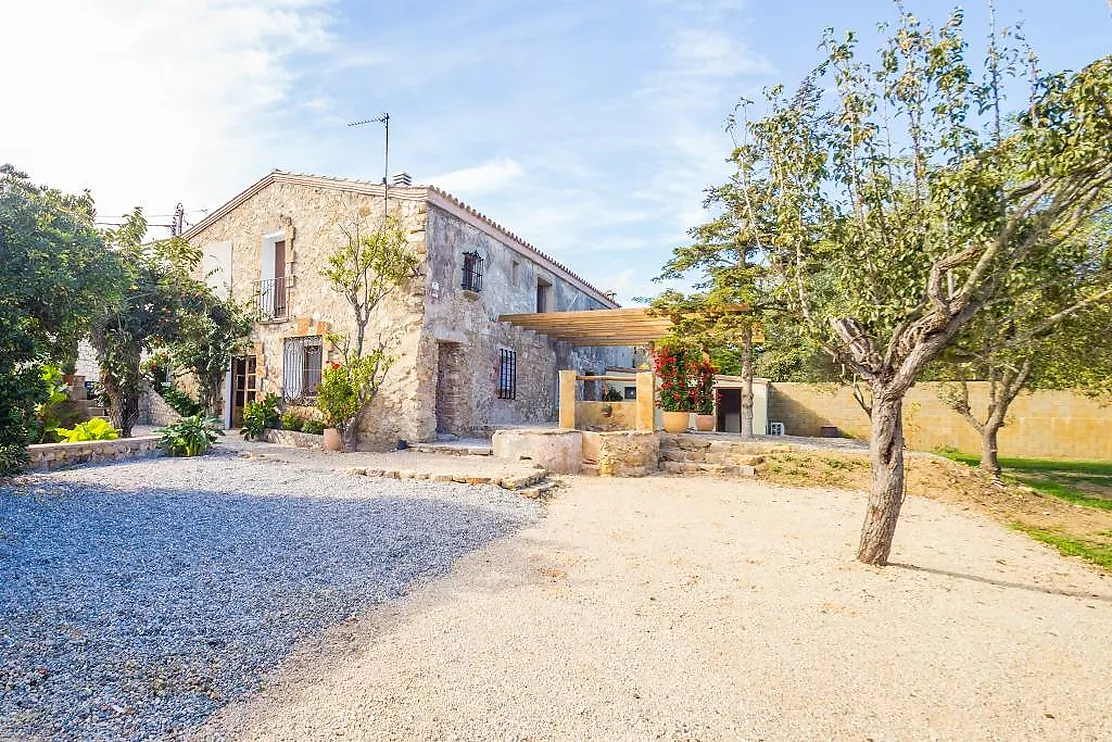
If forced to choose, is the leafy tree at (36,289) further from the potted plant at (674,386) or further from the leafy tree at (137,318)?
the potted plant at (674,386)

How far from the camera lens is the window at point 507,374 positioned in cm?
1351

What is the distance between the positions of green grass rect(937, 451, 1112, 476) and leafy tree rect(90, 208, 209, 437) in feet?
51.5

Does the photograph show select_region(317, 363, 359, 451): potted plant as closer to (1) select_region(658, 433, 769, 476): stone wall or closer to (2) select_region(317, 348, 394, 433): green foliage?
(2) select_region(317, 348, 394, 433): green foliage

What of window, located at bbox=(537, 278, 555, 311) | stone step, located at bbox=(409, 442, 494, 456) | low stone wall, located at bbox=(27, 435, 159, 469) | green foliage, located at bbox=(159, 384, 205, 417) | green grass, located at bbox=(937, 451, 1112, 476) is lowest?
green grass, located at bbox=(937, 451, 1112, 476)

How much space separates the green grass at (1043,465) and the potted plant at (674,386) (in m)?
5.58

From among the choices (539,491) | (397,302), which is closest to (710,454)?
(539,491)

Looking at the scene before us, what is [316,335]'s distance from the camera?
40.0 feet

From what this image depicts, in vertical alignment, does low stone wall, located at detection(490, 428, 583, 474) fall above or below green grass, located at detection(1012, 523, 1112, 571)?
above

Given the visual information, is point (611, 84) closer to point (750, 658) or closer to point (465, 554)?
point (465, 554)

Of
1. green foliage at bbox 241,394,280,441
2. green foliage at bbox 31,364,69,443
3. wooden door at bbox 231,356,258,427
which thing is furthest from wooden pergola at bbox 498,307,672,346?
green foliage at bbox 31,364,69,443

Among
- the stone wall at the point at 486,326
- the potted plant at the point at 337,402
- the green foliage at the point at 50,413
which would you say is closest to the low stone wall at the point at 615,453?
the stone wall at the point at 486,326

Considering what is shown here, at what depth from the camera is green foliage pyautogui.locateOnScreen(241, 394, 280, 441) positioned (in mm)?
12320

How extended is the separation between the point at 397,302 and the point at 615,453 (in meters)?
5.27

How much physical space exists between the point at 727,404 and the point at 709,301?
9.23 meters
